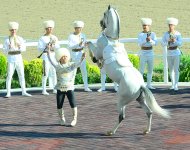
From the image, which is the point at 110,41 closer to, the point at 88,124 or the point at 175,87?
the point at 88,124

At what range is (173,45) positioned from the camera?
1686 centimetres

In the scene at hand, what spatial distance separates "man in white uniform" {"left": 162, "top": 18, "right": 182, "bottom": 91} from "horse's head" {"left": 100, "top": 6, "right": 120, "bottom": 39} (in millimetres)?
3935

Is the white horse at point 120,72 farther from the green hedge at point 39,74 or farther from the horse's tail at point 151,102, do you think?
the green hedge at point 39,74

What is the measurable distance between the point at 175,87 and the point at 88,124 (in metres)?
4.02

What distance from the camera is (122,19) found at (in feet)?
93.9

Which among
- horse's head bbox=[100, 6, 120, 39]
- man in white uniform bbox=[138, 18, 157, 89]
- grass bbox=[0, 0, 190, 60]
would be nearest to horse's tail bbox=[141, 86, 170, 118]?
horse's head bbox=[100, 6, 120, 39]

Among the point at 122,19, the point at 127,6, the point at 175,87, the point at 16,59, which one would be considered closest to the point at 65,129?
the point at 16,59

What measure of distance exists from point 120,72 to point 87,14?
16558mm

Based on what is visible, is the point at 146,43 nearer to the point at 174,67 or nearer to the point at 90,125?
the point at 174,67

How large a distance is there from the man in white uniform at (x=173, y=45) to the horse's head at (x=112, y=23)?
3.93m

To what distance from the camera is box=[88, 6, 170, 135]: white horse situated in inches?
498

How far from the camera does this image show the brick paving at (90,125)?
1217 cm

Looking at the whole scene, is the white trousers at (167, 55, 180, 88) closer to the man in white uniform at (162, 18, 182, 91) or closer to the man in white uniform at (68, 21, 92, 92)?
the man in white uniform at (162, 18, 182, 91)

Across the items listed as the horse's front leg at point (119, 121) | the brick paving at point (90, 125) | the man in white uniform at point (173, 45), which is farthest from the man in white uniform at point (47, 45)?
the horse's front leg at point (119, 121)
